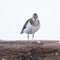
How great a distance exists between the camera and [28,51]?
180cm

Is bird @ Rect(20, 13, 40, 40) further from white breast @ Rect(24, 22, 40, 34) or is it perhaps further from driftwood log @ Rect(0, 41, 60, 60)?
driftwood log @ Rect(0, 41, 60, 60)

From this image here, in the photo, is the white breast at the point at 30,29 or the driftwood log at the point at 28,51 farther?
the white breast at the point at 30,29

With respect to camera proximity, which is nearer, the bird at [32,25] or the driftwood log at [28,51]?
the driftwood log at [28,51]

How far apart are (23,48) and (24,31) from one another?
3266mm

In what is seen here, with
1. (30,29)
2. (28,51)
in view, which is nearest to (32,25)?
(30,29)

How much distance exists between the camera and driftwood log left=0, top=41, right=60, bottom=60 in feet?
5.75

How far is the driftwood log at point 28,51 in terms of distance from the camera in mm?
1754

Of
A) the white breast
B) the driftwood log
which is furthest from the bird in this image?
the driftwood log

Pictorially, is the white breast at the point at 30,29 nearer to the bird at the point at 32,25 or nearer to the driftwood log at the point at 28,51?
the bird at the point at 32,25

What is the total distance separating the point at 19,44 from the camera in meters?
1.81

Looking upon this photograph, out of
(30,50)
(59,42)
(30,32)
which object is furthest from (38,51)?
(30,32)

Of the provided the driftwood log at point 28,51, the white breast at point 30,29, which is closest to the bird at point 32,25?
the white breast at point 30,29

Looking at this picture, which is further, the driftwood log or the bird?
the bird

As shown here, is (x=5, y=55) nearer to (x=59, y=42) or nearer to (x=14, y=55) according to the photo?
(x=14, y=55)
